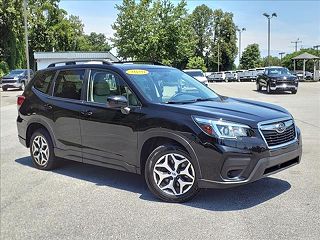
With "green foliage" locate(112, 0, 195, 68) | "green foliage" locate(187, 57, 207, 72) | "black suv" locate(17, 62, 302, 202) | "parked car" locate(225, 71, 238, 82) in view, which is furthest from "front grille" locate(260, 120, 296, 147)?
"green foliage" locate(187, 57, 207, 72)

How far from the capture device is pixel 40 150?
7105mm

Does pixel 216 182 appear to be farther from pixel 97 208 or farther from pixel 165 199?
pixel 97 208

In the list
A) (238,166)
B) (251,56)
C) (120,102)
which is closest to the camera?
(238,166)

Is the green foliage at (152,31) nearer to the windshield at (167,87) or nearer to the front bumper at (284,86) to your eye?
the front bumper at (284,86)

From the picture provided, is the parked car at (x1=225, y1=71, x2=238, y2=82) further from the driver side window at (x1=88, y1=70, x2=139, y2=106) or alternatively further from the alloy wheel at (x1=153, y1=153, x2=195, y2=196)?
the alloy wheel at (x1=153, y1=153, x2=195, y2=196)

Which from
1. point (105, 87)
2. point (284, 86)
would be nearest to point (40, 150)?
point (105, 87)

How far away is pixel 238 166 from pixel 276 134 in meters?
0.67

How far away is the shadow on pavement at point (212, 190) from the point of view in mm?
5090

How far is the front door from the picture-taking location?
5.57 metres

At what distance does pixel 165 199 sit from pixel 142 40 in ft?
128

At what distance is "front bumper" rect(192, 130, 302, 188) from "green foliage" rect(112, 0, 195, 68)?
126 ft

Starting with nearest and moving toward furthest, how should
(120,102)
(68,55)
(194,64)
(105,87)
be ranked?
1. (120,102)
2. (105,87)
3. (68,55)
4. (194,64)

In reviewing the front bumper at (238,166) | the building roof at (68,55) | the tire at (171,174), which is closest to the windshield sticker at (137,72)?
the tire at (171,174)

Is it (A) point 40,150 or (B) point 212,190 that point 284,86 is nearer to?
(A) point 40,150
